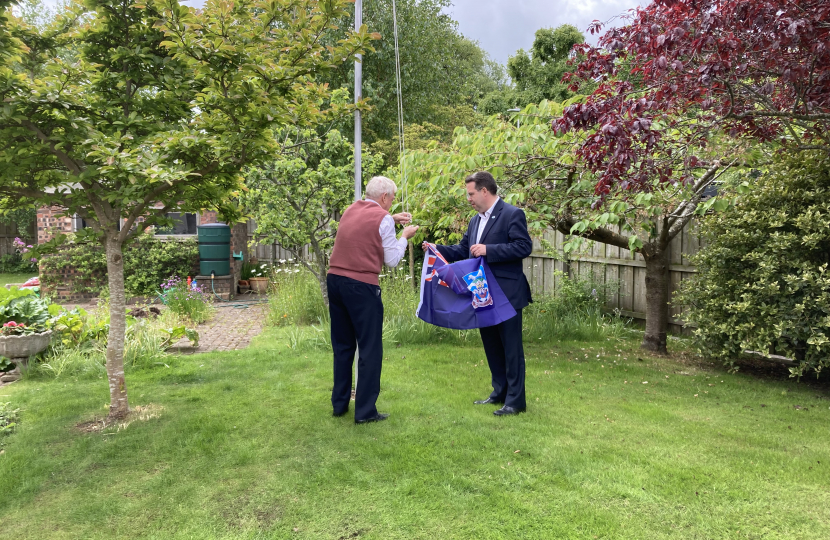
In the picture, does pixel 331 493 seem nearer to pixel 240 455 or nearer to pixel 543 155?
pixel 240 455

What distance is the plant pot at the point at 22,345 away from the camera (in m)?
5.50

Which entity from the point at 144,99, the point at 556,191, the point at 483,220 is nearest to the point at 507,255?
the point at 483,220

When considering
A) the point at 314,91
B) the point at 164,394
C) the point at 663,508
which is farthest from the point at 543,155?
the point at 164,394

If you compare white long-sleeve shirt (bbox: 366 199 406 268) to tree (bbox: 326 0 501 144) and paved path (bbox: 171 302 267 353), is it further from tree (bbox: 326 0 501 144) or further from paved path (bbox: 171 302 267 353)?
tree (bbox: 326 0 501 144)

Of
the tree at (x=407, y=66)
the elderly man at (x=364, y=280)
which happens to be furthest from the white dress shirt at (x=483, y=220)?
the tree at (x=407, y=66)

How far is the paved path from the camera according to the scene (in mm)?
7015

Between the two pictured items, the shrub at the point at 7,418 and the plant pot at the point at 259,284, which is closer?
the shrub at the point at 7,418

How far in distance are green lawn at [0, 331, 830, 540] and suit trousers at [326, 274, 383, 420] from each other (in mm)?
278

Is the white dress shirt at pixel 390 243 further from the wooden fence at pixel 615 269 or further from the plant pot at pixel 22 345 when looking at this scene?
the plant pot at pixel 22 345

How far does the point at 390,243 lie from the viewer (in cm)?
393

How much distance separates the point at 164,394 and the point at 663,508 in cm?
418

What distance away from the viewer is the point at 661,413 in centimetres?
421

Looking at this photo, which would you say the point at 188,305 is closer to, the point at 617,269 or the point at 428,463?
the point at 428,463

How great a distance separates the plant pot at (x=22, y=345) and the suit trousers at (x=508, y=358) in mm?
4749
